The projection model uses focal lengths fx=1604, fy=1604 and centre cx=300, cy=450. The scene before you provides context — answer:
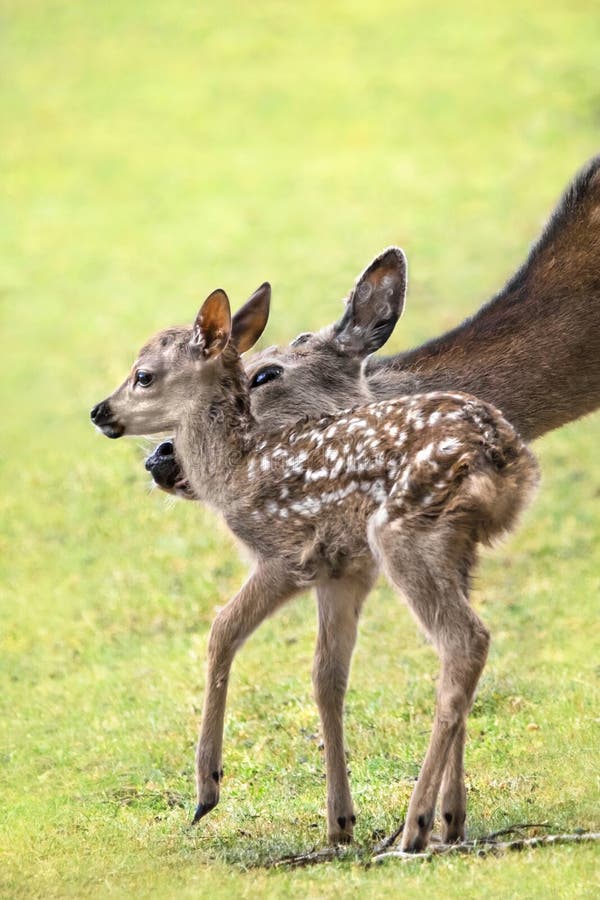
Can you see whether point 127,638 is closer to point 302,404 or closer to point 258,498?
point 302,404

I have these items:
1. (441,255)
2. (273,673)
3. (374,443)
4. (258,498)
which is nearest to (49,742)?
(273,673)

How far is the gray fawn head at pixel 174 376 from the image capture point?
6867 millimetres

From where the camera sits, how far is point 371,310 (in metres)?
7.94

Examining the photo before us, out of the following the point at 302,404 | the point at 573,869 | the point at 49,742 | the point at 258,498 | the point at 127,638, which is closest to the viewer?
the point at 573,869

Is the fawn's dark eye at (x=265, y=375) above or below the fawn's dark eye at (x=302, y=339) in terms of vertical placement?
below

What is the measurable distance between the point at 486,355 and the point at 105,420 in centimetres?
199

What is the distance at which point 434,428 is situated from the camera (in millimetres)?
5906

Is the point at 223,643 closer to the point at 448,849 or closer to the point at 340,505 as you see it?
the point at 340,505

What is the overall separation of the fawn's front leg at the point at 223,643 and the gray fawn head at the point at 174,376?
91cm

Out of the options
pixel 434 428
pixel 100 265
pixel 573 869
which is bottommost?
pixel 573 869

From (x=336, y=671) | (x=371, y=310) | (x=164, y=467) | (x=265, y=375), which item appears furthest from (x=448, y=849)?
(x=371, y=310)

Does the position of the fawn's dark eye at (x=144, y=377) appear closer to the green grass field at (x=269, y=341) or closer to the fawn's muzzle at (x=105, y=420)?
the fawn's muzzle at (x=105, y=420)

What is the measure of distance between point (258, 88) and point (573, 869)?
20846mm

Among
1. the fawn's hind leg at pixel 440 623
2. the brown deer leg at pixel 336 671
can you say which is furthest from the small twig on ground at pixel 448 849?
the brown deer leg at pixel 336 671
